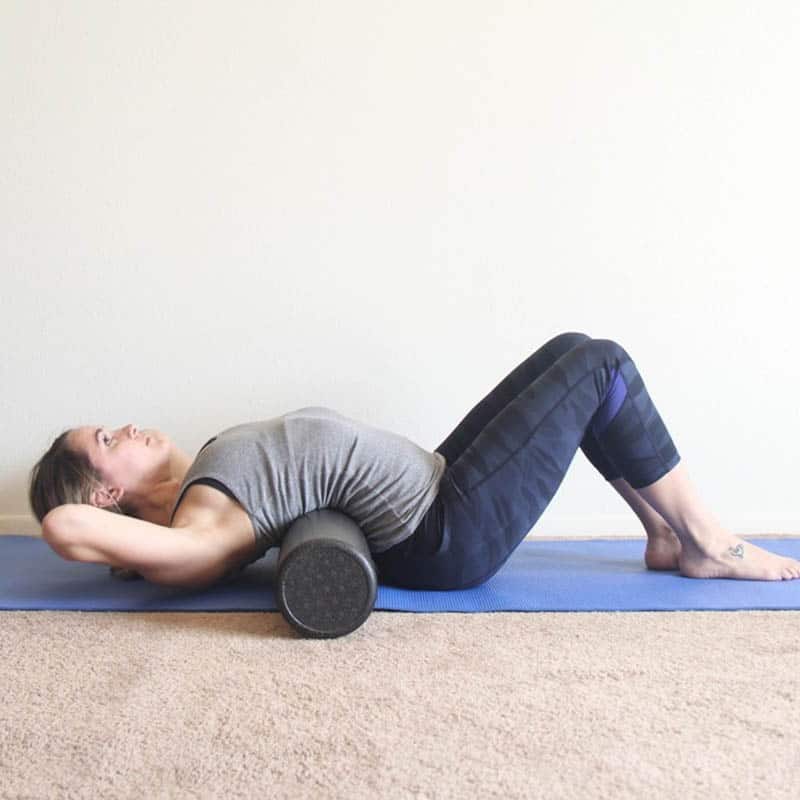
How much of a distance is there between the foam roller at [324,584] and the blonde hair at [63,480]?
0.54m

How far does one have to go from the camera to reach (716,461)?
9.28 feet

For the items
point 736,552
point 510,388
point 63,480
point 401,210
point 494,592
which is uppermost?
point 401,210

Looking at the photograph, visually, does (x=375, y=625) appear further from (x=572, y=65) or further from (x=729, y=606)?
(x=572, y=65)

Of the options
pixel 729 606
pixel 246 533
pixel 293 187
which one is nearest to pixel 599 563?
pixel 729 606

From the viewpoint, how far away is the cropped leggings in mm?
2102

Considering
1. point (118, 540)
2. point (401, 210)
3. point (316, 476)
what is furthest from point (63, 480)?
point (401, 210)

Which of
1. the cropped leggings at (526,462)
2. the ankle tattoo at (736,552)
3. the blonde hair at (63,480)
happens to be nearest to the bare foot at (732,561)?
the ankle tattoo at (736,552)

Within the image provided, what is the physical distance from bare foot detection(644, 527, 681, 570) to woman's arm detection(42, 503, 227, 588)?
1.09 m

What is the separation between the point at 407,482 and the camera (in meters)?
2.09

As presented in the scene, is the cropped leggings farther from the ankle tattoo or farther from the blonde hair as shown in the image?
the blonde hair

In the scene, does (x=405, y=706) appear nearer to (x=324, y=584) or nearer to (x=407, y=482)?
(x=324, y=584)

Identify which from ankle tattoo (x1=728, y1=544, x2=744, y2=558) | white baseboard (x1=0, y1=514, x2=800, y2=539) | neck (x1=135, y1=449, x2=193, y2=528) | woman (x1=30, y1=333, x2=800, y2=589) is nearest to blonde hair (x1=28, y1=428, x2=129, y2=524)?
woman (x1=30, y1=333, x2=800, y2=589)

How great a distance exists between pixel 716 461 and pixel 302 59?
1638mm

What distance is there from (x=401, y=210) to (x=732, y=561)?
4.24 ft
